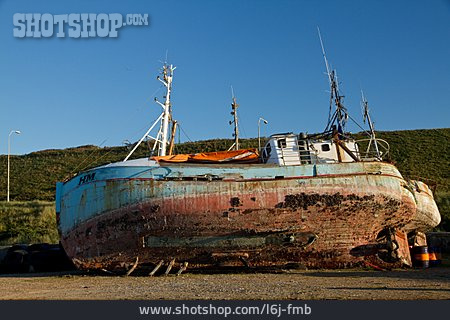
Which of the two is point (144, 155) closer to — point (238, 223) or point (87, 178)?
point (87, 178)

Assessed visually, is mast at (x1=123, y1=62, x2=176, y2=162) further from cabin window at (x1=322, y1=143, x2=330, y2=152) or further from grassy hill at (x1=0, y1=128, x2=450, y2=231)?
grassy hill at (x1=0, y1=128, x2=450, y2=231)

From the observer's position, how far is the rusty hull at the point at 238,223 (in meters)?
13.5

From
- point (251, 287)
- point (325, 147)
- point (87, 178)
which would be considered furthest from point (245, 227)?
point (87, 178)

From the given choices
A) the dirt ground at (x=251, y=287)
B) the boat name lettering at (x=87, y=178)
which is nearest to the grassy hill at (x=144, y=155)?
the dirt ground at (x=251, y=287)

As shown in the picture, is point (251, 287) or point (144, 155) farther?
point (144, 155)

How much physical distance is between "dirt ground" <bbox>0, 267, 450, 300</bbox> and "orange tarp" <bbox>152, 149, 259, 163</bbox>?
14.0 ft

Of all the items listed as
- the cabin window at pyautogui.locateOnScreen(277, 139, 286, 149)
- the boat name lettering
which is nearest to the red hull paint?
the boat name lettering

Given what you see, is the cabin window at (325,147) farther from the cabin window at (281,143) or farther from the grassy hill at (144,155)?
the grassy hill at (144,155)

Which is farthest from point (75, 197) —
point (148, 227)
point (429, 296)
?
point (429, 296)

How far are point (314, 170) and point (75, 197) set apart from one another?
299 inches

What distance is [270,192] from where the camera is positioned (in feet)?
44.8

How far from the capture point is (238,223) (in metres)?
13.5

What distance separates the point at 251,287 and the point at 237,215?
3933 mm

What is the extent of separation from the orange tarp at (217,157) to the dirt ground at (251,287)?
427 centimetres
